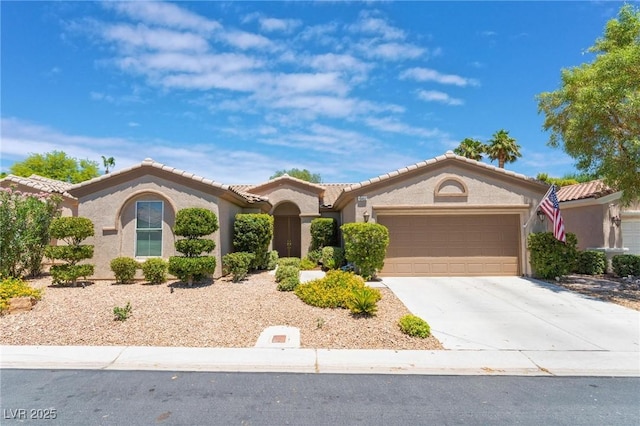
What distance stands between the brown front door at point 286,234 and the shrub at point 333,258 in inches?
191

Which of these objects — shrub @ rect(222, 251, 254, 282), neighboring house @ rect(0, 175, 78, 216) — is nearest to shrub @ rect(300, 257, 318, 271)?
shrub @ rect(222, 251, 254, 282)

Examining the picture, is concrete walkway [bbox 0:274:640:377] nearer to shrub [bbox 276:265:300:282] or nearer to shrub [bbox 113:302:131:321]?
shrub [bbox 113:302:131:321]

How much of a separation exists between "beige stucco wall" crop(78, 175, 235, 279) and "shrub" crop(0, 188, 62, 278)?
46.8 inches

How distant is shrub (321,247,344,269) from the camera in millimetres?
15281

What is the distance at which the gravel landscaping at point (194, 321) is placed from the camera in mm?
6859

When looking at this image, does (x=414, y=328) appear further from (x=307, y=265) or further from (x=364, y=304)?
(x=307, y=265)

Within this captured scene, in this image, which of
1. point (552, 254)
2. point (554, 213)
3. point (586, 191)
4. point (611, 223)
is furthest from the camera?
point (586, 191)

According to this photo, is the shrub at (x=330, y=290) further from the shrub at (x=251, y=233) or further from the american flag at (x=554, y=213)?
the american flag at (x=554, y=213)

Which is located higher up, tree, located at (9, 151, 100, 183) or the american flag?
tree, located at (9, 151, 100, 183)

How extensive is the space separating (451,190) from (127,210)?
1238cm

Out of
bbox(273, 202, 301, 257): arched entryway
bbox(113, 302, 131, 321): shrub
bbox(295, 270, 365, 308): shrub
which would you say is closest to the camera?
bbox(113, 302, 131, 321): shrub

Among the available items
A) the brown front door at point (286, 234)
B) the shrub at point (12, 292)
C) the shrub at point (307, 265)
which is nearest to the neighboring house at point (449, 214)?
the shrub at point (307, 265)

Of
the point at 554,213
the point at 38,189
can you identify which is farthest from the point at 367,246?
the point at 38,189

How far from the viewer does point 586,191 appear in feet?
55.3
